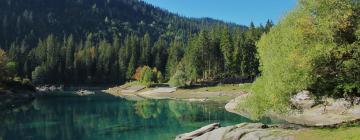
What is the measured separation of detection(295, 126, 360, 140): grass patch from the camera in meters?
30.8

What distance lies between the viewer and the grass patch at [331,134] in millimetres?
30800

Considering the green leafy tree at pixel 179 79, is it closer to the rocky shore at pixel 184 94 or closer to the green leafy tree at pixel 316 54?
the rocky shore at pixel 184 94

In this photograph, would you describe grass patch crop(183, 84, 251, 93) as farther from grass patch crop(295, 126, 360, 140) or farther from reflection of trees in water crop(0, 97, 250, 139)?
grass patch crop(295, 126, 360, 140)

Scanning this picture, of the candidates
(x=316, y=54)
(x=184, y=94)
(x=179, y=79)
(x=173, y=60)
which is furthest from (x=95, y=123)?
(x=173, y=60)

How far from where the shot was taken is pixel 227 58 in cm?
14500

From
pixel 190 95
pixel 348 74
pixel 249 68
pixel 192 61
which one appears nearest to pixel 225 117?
pixel 348 74

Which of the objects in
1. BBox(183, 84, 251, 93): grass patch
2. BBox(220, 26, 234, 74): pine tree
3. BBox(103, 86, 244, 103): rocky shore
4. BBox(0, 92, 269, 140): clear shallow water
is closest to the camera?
BBox(0, 92, 269, 140): clear shallow water

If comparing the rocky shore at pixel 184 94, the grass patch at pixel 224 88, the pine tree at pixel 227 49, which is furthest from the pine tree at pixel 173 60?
the grass patch at pixel 224 88

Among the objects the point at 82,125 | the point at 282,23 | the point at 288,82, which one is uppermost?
the point at 282,23

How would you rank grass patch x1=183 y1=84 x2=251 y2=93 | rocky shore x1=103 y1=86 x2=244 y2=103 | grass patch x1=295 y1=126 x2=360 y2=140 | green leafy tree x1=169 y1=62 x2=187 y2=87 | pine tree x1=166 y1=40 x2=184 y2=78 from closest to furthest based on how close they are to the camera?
grass patch x1=295 y1=126 x2=360 y2=140 → rocky shore x1=103 y1=86 x2=244 y2=103 → grass patch x1=183 y1=84 x2=251 y2=93 → green leafy tree x1=169 y1=62 x2=187 y2=87 → pine tree x1=166 y1=40 x2=184 y2=78

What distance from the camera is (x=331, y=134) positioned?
33031mm

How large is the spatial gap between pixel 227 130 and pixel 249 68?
101289 millimetres

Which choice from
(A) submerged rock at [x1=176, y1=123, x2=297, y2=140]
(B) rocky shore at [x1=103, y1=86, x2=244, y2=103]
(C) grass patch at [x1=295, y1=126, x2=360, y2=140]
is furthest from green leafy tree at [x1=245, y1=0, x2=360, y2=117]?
(B) rocky shore at [x1=103, y1=86, x2=244, y2=103]

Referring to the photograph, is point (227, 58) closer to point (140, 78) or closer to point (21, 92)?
point (140, 78)
